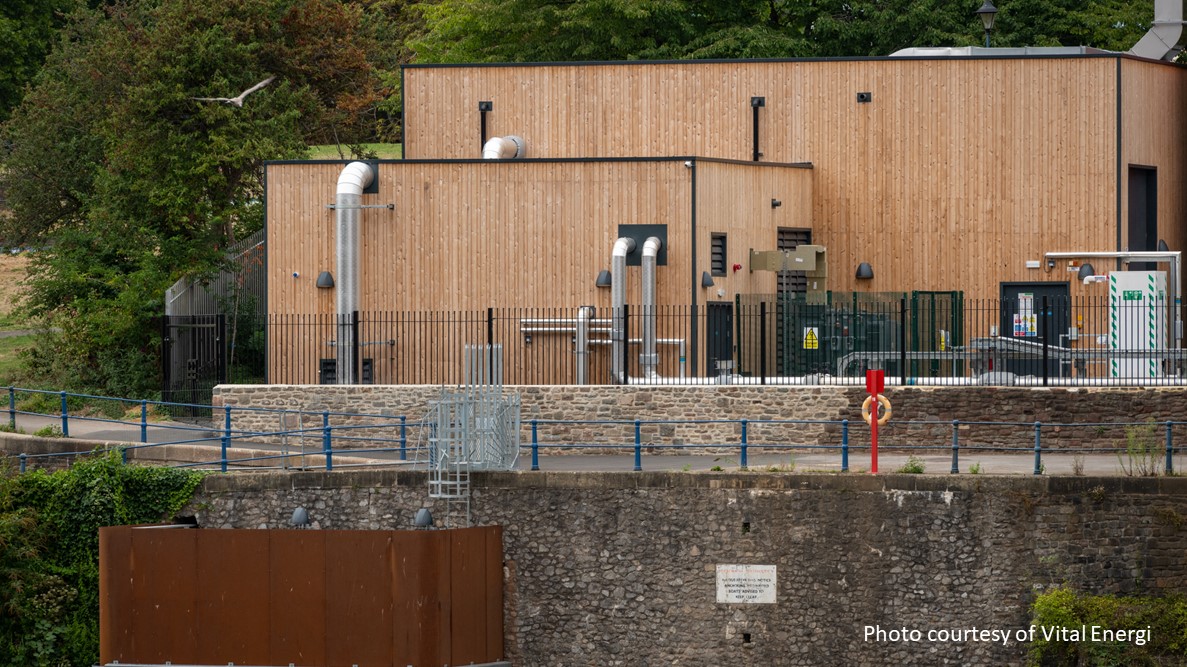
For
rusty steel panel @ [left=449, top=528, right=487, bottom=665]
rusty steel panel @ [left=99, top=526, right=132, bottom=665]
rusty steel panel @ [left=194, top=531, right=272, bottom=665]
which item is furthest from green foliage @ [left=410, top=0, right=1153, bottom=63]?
rusty steel panel @ [left=99, top=526, right=132, bottom=665]

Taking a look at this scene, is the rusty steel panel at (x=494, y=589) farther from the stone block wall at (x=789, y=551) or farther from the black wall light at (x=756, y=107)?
the black wall light at (x=756, y=107)

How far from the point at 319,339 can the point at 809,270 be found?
10.0 meters

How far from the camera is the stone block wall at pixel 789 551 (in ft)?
76.5

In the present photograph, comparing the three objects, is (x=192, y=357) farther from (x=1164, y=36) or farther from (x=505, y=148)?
(x=1164, y=36)

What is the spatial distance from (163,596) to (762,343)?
1059cm

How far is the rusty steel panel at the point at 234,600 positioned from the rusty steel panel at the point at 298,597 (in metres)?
0.17

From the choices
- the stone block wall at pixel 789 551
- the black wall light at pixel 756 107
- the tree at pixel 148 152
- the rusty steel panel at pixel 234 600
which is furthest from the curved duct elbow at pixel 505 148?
the rusty steel panel at pixel 234 600

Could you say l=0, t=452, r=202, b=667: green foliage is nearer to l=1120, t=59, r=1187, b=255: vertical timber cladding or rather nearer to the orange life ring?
the orange life ring

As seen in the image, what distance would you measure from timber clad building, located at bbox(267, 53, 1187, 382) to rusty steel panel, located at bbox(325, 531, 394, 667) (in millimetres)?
9129

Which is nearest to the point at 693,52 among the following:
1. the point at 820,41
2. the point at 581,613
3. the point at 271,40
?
the point at 820,41

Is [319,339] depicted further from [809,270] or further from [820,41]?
[820,41]

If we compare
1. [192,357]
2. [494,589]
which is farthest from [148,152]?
[494,589]

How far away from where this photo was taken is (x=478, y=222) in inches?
1272

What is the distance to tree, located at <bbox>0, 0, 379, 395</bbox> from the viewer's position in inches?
1471
